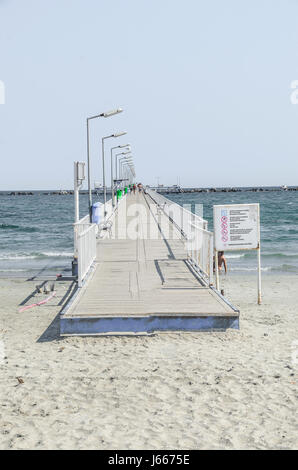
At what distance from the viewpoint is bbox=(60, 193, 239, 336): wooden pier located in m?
8.91

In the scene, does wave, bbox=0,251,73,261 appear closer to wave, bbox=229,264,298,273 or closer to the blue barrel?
the blue barrel

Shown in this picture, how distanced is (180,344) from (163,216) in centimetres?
2045

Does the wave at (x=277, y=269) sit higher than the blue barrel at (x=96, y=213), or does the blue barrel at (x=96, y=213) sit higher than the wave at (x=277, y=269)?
the blue barrel at (x=96, y=213)

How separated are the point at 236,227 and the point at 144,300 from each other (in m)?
2.82

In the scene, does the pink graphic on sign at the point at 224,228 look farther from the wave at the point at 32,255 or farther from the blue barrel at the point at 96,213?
the wave at the point at 32,255

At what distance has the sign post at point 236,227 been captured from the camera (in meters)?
11.2

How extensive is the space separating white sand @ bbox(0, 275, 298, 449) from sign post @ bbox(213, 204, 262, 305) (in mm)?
1883

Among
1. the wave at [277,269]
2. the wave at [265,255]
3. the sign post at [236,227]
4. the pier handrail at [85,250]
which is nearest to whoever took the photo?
the pier handrail at [85,250]

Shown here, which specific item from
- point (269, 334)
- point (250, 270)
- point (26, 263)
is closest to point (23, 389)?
point (269, 334)

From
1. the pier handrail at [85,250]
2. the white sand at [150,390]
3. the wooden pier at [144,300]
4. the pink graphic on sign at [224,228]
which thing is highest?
the pink graphic on sign at [224,228]

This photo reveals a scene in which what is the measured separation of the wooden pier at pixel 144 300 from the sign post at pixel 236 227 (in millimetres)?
1035

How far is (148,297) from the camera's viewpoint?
1019 cm

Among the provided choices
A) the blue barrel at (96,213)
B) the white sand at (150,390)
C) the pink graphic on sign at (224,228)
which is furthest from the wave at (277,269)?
the white sand at (150,390)

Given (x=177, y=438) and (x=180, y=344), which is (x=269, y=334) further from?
(x=177, y=438)
